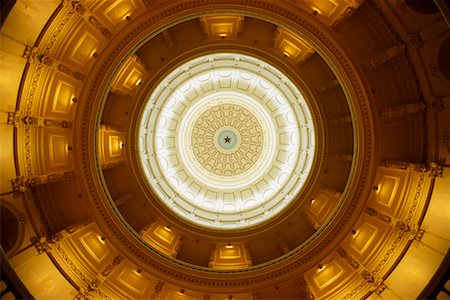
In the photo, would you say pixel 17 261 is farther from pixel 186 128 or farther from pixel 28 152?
pixel 186 128

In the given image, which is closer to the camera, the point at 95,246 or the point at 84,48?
the point at 84,48

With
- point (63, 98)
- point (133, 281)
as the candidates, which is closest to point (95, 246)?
point (133, 281)

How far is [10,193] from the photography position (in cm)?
1355

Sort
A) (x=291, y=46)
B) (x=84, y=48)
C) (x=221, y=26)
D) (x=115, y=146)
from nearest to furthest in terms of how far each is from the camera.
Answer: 1. (x=84, y=48)
2. (x=221, y=26)
3. (x=291, y=46)
4. (x=115, y=146)

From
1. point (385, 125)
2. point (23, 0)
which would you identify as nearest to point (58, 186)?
point (23, 0)

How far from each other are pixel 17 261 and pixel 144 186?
24.3 ft

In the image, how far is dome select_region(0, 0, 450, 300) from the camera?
1349 cm

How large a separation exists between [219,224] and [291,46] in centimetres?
1219

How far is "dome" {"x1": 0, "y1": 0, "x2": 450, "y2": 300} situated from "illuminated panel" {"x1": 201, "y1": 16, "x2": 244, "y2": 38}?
3.1 inches

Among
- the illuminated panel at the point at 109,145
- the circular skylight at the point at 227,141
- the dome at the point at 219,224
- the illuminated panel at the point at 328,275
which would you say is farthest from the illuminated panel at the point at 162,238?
the illuminated panel at the point at 328,275

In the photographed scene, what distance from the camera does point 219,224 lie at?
21.7 meters

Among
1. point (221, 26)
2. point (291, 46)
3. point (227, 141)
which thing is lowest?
point (227, 141)

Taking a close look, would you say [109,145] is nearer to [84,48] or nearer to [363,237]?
[84,48]

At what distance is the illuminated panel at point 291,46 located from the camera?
16812 millimetres
